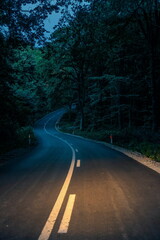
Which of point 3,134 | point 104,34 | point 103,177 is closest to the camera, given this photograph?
point 103,177

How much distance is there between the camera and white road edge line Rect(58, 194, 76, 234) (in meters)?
3.72

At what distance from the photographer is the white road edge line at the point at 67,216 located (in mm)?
3721

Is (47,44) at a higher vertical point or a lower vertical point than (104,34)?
lower

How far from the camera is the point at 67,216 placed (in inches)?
168

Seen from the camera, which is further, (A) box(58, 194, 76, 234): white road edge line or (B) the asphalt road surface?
(A) box(58, 194, 76, 234): white road edge line

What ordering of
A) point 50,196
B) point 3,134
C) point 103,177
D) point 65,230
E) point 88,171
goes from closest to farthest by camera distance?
point 65,230 → point 50,196 → point 103,177 → point 88,171 → point 3,134

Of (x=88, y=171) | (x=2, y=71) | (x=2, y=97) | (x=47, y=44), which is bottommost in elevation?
(x=88, y=171)

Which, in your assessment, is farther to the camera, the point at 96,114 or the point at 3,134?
the point at 96,114

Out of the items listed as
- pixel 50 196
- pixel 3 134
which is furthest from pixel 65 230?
pixel 3 134

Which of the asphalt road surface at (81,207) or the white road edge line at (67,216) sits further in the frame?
the white road edge line at (67,216)

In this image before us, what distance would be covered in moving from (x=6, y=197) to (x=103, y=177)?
11.1 ft

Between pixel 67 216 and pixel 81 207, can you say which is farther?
pixel 81 207

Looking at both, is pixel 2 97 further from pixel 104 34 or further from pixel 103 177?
pixel 104 34

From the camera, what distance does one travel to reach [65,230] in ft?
12.0
